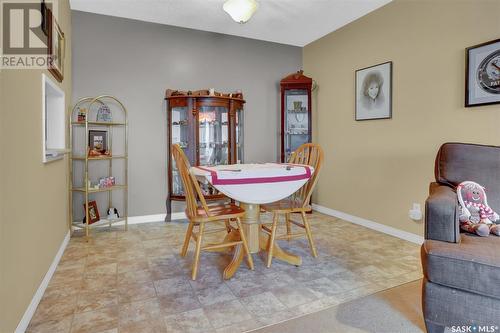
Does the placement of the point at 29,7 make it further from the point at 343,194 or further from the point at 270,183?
the point at 343,194

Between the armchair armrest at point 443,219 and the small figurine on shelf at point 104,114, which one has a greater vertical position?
the small figurine on shelf at point 104,114

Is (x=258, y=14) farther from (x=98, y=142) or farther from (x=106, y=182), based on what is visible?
(x=106, y=182)

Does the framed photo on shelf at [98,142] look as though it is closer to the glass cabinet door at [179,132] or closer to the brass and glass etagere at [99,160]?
the brass and glass etagere at [99,160]

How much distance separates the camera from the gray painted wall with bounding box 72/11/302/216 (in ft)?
11.1

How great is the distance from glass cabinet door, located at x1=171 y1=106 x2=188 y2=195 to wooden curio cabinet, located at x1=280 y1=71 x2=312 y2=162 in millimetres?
1332

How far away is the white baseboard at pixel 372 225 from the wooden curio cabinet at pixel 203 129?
1.37 metres

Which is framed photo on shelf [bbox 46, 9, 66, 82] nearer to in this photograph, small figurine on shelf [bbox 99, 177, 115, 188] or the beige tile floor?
small figurine on shelf [bbox 99, 177, 115, 188]

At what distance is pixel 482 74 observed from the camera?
7.70 ft

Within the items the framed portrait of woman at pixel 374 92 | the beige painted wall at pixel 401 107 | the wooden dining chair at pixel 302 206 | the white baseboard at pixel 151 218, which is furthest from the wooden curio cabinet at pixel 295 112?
the white baseboard at pixel 151 218

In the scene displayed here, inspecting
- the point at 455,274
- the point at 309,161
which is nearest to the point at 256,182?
the point at 309,161

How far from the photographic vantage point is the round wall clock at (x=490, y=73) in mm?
2256

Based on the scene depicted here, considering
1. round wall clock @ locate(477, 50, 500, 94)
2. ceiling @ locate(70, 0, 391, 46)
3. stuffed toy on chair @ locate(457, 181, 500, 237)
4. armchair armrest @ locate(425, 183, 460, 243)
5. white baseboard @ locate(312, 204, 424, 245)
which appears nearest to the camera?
armchair armrest @ locate(425, 183, 460, 243)

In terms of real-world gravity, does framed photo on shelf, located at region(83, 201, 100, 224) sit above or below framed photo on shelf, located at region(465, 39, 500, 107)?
below

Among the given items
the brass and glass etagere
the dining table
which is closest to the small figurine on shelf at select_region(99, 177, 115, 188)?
the brass and glass etagere
